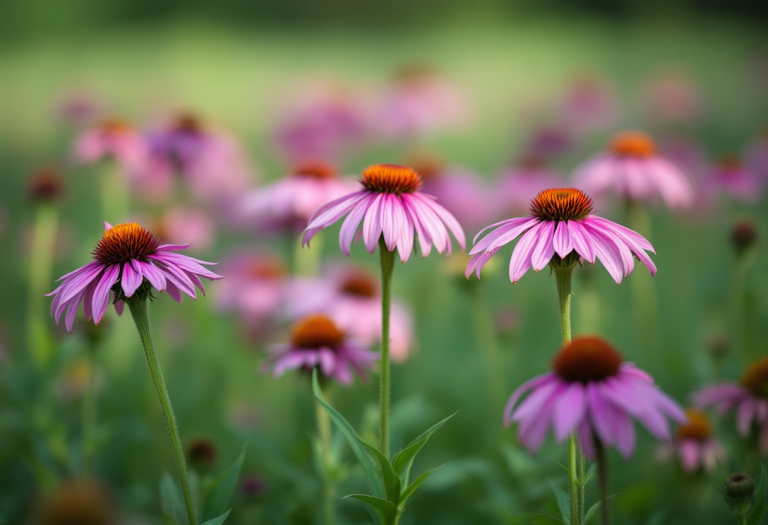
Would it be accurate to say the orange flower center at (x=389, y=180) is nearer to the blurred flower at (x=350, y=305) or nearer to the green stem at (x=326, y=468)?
the green stem at (x=326, y=468)

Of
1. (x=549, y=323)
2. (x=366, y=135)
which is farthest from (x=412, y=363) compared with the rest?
(x=366, y=135)

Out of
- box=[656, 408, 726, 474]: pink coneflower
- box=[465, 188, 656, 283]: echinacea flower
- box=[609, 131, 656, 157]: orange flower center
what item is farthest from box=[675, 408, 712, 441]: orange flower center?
box=[609, 131, 656, 157]: orange flower center

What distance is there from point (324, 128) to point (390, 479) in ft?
9.53

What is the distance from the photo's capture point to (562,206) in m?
1.09

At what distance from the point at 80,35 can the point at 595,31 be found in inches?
357

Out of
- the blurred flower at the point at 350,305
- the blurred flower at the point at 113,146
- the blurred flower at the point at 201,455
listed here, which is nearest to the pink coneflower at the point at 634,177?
the blurred flower at the point at 350,305

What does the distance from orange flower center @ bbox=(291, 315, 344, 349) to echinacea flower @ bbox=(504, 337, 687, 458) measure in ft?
1.86

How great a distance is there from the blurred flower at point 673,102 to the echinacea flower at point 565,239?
424 cm

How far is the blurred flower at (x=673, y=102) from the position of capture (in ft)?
15.8

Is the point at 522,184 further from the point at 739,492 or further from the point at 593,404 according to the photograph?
the point at 593,404

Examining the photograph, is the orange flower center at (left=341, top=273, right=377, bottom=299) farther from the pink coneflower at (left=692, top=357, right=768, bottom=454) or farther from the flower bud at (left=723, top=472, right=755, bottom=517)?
the flower bud at (left=723, top=472, right=755, bottom=517)

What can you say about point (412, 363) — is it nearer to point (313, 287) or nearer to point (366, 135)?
point (313, 287)

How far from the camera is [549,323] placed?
317 cm

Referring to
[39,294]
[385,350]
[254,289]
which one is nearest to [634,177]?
[385,350]
